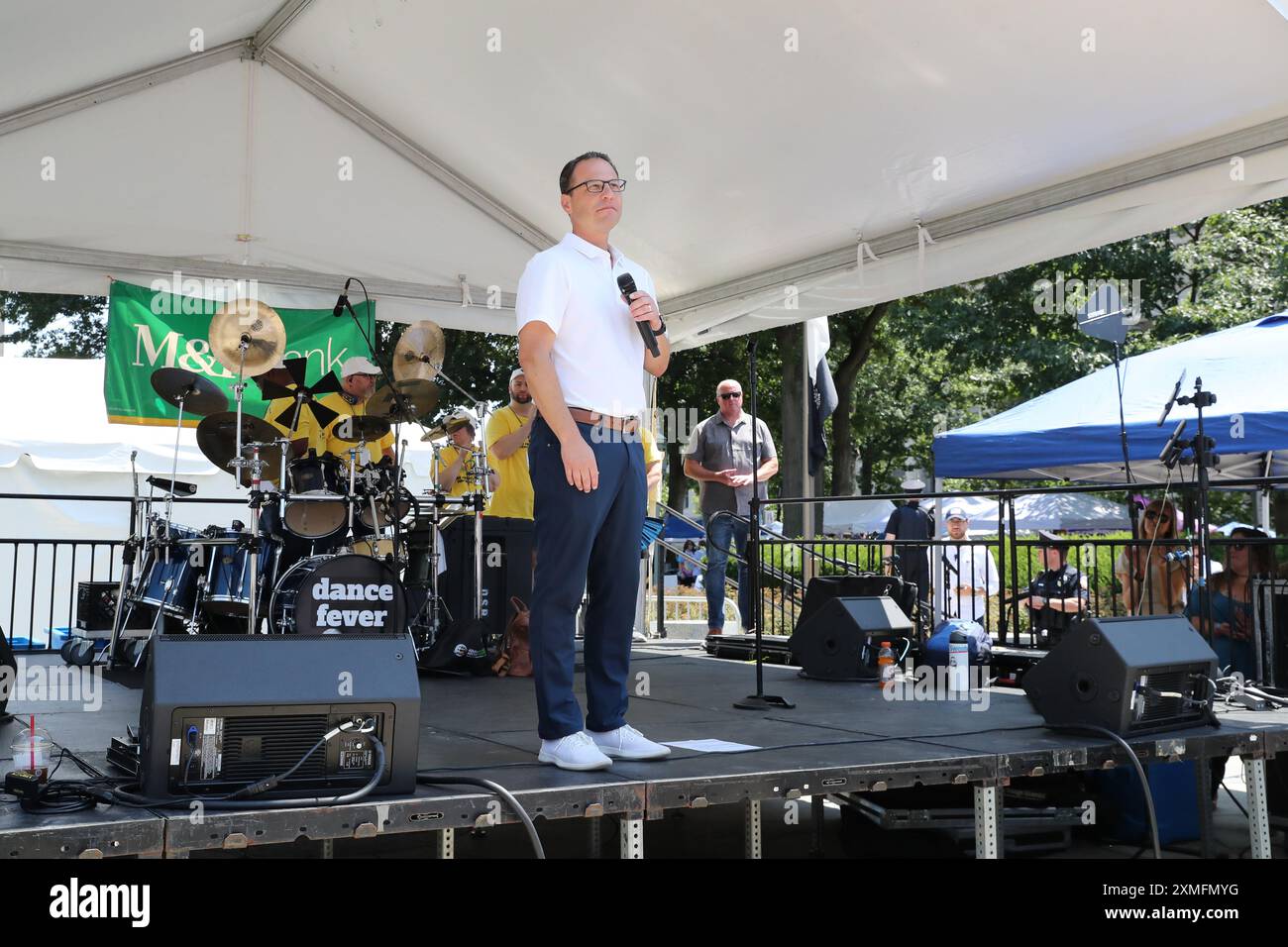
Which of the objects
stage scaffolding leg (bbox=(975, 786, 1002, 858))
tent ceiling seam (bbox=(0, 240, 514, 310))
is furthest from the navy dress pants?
tent ceiling seam (bbox=(0, 240, 514, 310))

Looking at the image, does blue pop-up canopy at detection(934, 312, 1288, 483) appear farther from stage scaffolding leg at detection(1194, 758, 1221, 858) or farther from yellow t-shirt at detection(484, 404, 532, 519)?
stage scaffolding leg at detection(1194, 758, 1221, 858)

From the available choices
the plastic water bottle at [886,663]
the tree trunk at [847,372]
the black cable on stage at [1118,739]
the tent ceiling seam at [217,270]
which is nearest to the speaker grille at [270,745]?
the black cable on stage at [1118,739]

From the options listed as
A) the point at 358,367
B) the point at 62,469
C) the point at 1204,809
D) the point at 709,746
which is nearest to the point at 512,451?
the point at 358,367

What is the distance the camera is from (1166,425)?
796 centimetres

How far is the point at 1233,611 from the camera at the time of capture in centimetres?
571

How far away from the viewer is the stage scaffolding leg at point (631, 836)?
3.19 m

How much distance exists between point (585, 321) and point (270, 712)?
1407 mm

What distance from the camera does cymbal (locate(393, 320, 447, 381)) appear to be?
23.5 feet

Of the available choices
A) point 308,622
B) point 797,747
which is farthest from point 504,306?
point 797,747

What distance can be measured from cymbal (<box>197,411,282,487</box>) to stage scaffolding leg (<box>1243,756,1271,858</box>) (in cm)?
485

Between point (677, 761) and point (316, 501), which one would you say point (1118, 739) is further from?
point (316, 501)

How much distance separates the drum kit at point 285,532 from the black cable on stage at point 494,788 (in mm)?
3196
